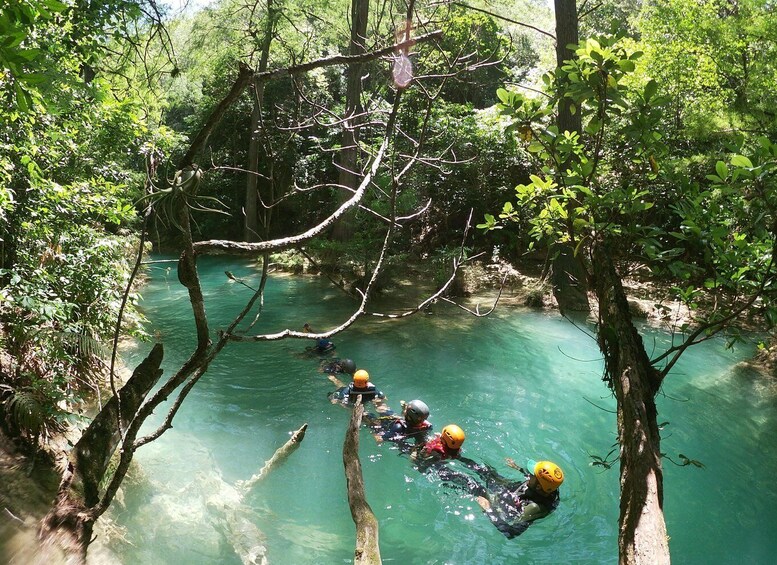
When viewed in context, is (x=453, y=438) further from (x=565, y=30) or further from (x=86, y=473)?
(x=565, y=30)

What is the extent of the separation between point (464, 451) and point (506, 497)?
105cm

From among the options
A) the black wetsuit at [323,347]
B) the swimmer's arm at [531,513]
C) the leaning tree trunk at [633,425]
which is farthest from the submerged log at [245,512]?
the leaning tree trunk at [633,425]

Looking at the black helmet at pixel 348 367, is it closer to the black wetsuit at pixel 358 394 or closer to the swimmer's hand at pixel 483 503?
the black wetsuit at pixel 358 394

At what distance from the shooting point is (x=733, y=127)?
8.12 metres

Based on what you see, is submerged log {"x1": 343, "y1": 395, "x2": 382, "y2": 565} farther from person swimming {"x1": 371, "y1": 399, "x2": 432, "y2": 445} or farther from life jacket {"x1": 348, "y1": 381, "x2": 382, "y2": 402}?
life jacket {"x1": 348, "y1": 381, "x2": 382, "y2": 402}

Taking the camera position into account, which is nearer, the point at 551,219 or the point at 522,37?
the point at 551,219

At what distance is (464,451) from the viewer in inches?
250

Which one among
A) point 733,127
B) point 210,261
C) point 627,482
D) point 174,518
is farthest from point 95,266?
point 210,261

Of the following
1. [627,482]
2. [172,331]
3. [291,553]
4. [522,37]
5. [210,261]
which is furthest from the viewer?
[522,37]

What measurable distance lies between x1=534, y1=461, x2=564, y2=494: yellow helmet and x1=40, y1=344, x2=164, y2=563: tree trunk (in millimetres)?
3869

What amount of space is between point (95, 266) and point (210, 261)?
15.9m

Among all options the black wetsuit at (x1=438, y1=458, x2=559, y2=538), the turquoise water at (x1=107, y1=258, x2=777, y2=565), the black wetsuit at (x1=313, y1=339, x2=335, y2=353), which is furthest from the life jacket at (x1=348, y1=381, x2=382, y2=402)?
the black wetsuit at (x1=313, y1=339, x2=335, y2=353)

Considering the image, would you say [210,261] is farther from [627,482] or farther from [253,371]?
[627,482]

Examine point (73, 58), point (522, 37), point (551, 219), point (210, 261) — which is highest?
point (522, 37)
